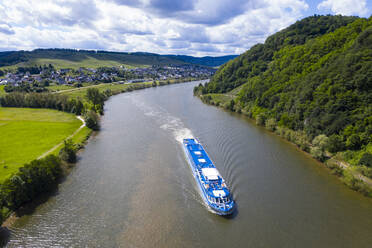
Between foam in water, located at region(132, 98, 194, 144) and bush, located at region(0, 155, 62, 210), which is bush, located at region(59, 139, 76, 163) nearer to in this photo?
bush, located at region(0, 155, 62, 210)

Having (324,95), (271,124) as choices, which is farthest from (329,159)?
(271,124)

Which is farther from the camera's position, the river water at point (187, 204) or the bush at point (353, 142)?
the bush at point (353, 142)

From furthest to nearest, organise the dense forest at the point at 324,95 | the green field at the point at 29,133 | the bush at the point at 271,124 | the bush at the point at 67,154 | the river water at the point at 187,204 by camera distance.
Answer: the bush at the point at 271,124
the bush at the point at 67,154
the green field at the point at 29,133
the dense forest at the point at 324,95
the river water at the point at 187,204

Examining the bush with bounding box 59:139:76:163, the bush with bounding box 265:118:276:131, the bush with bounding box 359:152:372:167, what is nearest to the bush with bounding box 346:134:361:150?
the bush with bounding box 359:152:372:167

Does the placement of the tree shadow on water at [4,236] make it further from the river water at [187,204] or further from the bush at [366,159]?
the bush at [366,159]

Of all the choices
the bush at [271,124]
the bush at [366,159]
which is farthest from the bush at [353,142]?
the bush at [271,124]
